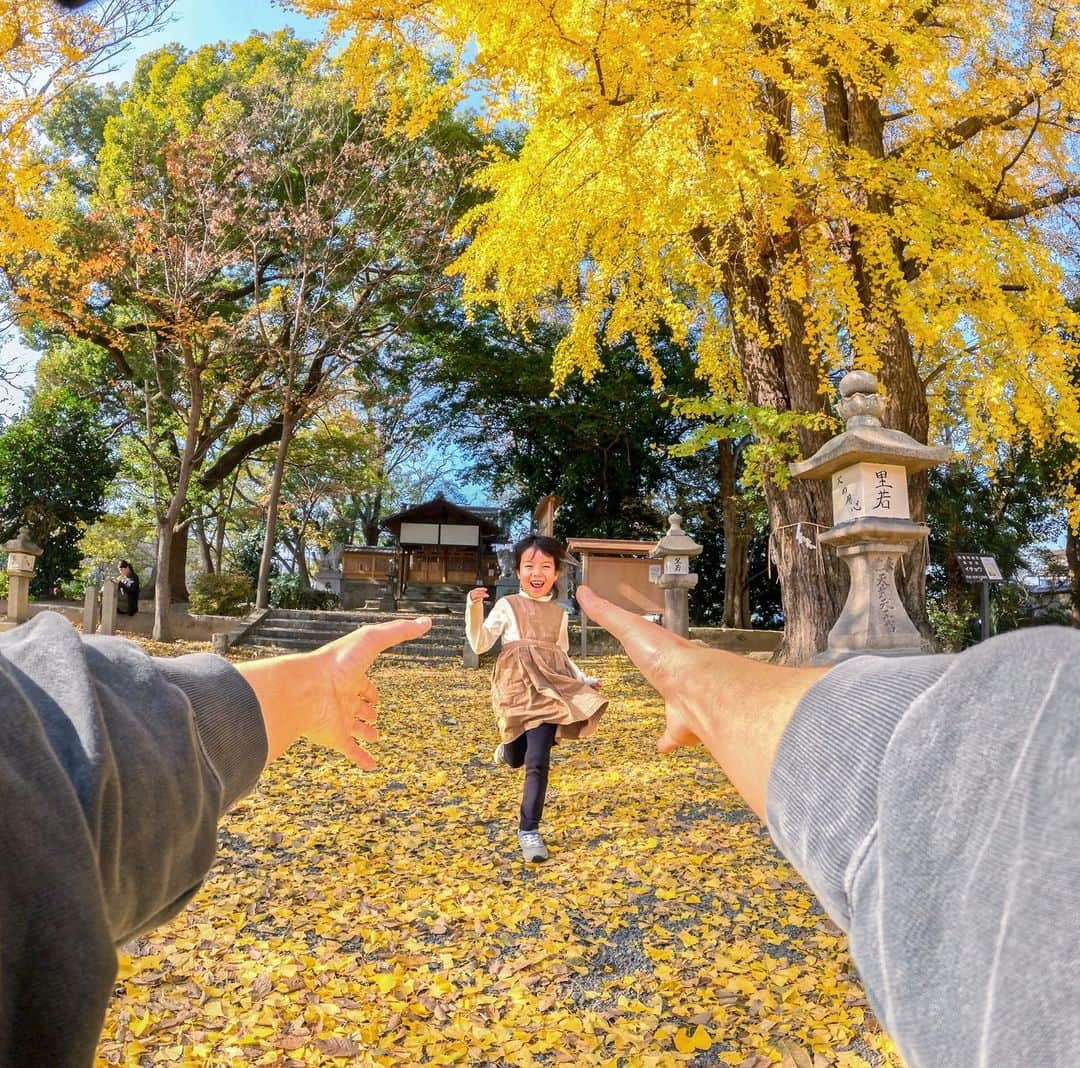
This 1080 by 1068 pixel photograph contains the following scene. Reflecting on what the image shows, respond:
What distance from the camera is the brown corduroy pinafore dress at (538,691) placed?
3.94m

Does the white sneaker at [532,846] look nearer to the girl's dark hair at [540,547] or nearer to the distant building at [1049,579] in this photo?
the girl's dark hair at [540,547]

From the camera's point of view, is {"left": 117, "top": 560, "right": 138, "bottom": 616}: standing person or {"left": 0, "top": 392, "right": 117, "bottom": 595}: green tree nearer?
{"left": 117, "top": 560, "right": 138, "bottom": 616}: standing person

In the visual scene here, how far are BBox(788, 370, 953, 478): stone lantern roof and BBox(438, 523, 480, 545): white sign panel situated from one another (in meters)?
15.7

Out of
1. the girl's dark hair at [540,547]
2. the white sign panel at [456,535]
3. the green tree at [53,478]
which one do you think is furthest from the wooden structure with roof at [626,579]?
the green tree at [53,478]

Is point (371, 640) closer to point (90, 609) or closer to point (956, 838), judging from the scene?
point (956, 838)

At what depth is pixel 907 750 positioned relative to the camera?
49 centimetres

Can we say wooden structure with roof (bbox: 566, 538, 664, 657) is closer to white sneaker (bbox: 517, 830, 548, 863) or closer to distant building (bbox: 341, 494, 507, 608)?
white sneaker (bbox: 517, 830, 548, 863)

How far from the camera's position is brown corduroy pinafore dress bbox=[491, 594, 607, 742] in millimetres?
3936

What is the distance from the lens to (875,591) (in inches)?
198

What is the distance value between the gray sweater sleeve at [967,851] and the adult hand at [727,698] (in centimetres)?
16

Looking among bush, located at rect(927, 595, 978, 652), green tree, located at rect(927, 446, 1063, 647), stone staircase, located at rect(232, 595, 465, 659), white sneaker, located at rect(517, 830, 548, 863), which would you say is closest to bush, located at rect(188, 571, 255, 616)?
stone staircase, located at rect(232, 595, 465, 659)

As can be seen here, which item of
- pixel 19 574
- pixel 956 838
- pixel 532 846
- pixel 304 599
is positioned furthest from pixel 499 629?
pixel 304 599

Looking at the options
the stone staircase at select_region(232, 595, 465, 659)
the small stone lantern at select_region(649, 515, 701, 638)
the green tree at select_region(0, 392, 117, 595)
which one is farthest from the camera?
the green tree at select_region(0, 392, 117, 595)

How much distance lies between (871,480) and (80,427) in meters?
15.7
